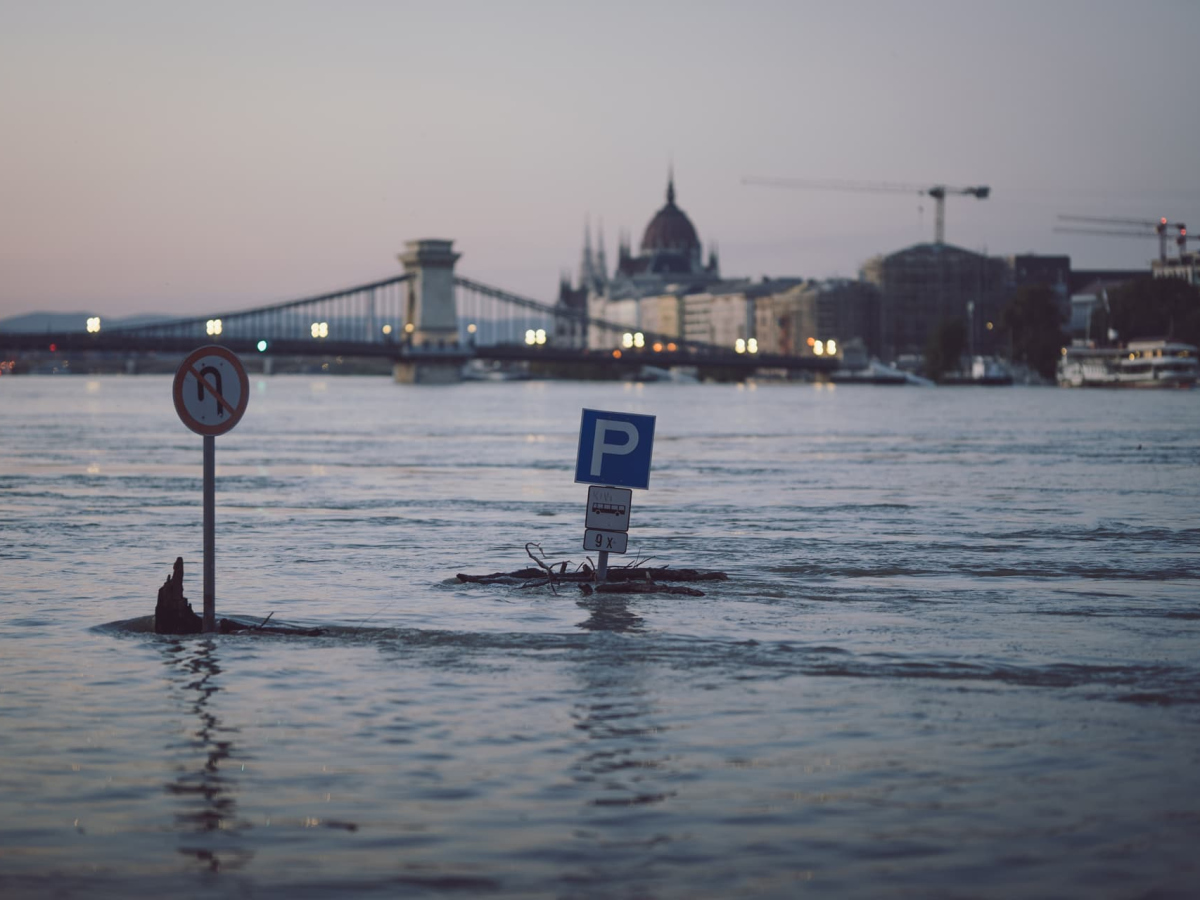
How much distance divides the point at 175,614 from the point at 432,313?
5906 inches

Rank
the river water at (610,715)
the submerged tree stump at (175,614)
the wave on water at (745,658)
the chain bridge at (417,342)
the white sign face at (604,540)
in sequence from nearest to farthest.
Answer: the river water at (610,715) → the wave on water at (745,658) → the submerged tree stump at (175,614) → the white sign face at (604,540) → the chain bridge at (417,342)

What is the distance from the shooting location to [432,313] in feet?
525

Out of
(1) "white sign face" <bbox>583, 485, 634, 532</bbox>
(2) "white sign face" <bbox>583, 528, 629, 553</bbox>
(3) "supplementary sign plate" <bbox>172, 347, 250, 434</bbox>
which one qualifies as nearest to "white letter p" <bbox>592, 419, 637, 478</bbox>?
(1) "white sign face" <bbox>583, 485, 634, 532</bbox>

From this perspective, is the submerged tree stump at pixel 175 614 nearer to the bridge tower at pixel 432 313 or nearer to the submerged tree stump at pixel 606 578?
the submerged tree stump at pixel 606 578

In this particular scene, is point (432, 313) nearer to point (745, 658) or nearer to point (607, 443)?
point (607, 443)

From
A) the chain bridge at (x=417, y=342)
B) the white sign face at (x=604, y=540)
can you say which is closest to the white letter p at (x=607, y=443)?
the white sign face at (x=604, y=540)

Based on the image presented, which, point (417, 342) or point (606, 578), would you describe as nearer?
point (606, 578)

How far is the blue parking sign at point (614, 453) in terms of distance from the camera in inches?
488

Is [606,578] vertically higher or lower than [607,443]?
lower

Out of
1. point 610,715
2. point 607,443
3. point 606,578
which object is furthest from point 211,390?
point 606,578

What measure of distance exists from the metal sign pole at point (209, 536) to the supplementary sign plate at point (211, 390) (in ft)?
0.39

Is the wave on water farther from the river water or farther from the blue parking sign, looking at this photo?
the blue parking sign

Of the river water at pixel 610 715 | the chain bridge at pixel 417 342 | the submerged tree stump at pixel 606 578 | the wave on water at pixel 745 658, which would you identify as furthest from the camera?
the chain bridge at pixel 417 342

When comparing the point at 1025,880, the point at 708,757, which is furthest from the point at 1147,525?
the point at 1025,880
